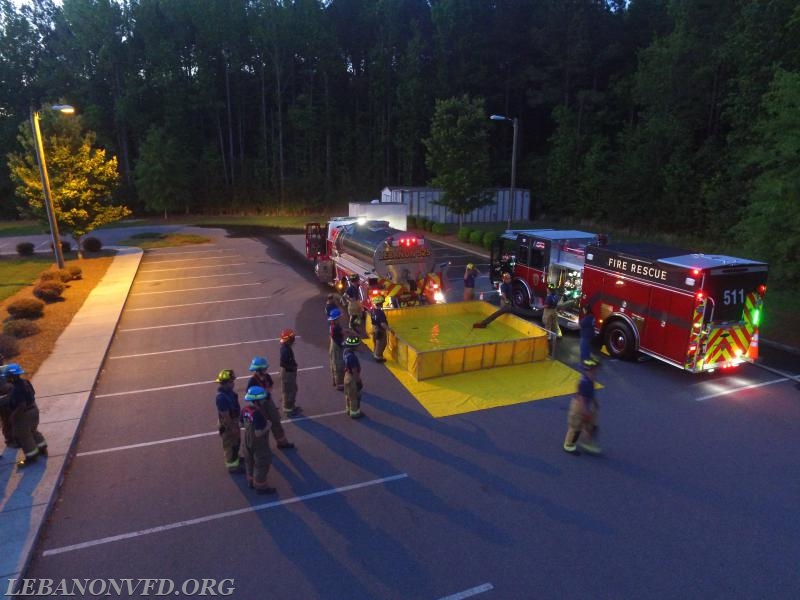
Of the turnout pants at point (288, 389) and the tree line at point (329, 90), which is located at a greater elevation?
the tree line at point (329, 90)

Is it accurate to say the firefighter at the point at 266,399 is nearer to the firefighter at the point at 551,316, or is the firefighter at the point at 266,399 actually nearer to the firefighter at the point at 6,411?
the firefighter at the point at 6,411

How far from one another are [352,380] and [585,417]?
433 cm

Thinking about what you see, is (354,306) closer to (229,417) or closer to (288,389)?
(288,389)

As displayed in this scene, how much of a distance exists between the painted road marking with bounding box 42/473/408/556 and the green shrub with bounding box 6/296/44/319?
12444 mm

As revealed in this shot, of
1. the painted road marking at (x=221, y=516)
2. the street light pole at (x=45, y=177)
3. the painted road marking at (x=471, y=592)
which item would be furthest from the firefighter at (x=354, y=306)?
the street light pole at (x=45, y=177)

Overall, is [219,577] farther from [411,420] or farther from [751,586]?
[751,586]

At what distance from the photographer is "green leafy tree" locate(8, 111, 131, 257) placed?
25.1 m

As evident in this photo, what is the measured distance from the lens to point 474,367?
41.6 ft

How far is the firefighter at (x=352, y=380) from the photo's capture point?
391 inches

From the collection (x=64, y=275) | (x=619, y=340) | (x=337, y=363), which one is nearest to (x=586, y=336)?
(x=619, y=340)

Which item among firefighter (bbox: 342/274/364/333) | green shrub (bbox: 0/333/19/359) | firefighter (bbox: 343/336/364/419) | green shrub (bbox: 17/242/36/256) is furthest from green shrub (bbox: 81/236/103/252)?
firefighter (bbox: 343/336/364/419)

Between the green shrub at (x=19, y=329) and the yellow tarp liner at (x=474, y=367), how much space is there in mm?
10074

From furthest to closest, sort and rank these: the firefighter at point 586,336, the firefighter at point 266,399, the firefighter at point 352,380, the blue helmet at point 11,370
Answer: the firefighter at point 586,336 → the firefighter at point 352,380 → the firefighter at point 266,399 → the blue helmet at point 11,370

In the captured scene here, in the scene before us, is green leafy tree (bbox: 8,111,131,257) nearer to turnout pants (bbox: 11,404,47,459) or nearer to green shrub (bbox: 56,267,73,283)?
Result: green shrub (bbox: 56,267,73,283)
